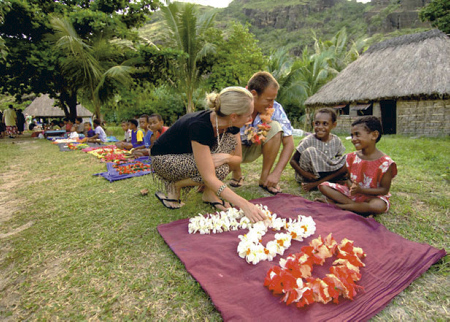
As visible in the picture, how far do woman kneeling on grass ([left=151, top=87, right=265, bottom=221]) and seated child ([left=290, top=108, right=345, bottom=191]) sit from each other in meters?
1.07

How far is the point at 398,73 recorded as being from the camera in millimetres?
12828

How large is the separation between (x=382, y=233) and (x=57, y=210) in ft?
A: 12.3

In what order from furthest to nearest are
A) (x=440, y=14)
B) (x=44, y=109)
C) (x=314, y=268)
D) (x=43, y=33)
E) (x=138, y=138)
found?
1. (x=44, y=109)
2. (x=440, y=14)
3. (x=43, y=33)
4. (x=138, y=138)
5. (x=314, y=268)

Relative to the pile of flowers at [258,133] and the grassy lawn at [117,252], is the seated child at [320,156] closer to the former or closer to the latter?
the grassy lawn at [117,252]

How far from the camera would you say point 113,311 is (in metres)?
1.64

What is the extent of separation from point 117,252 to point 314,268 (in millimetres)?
1654

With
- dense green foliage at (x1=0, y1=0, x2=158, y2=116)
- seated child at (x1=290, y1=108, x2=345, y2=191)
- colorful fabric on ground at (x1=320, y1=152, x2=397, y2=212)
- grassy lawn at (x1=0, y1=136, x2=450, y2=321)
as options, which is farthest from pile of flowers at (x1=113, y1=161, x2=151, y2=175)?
dense green foliage at (x1=0, y1=0, x2=158, y2=116)

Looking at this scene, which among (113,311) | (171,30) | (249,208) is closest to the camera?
(113,311)

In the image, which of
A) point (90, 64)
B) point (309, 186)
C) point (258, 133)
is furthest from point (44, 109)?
point (309, 186)

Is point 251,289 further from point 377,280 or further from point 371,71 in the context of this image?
point 371,71

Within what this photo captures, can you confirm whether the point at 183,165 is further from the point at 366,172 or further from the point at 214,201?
the point at 366,172

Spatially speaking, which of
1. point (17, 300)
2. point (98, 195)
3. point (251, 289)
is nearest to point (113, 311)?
point (17, 300)

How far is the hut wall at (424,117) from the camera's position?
37.6 feet

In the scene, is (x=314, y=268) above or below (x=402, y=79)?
below
